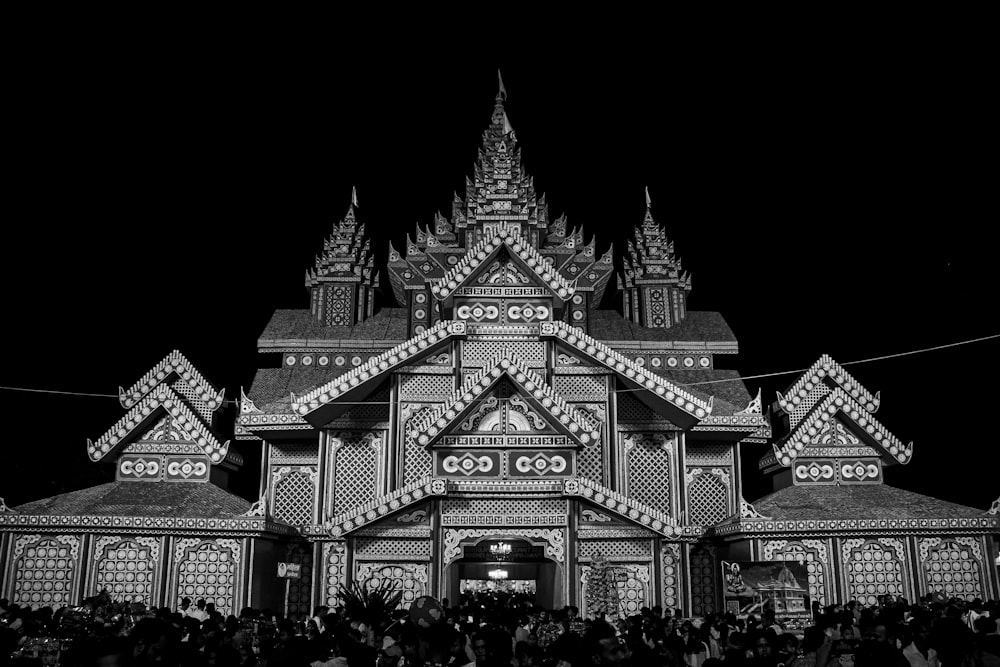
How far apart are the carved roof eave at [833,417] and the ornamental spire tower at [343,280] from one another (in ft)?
50.3

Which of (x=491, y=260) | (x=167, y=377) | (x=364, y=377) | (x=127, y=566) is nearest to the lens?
(x=127, y=566)

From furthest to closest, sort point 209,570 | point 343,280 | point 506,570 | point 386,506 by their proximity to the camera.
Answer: point 343,280
point 506,570
point 209,570
point 386,506

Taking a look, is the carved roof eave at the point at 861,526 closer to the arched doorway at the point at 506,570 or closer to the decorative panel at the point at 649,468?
the decorative panel at the point at 649,468

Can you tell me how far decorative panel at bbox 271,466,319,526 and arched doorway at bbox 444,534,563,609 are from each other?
496cm

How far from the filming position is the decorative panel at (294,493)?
2789 cm

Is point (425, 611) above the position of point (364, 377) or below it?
below

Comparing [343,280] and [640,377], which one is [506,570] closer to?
[640,377]

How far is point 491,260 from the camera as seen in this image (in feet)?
93.6

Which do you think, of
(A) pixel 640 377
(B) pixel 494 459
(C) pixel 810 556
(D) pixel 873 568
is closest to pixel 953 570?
(D) pixel 873 568

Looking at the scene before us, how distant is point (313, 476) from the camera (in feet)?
92.9

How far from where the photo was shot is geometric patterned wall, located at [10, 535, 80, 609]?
2366 cm

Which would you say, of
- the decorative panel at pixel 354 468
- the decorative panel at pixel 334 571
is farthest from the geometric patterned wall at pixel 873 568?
the decorative panel at pixel 354 468

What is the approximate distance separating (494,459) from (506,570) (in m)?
9.68

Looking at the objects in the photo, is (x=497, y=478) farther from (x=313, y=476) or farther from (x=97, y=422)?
(x=97, y=422)
